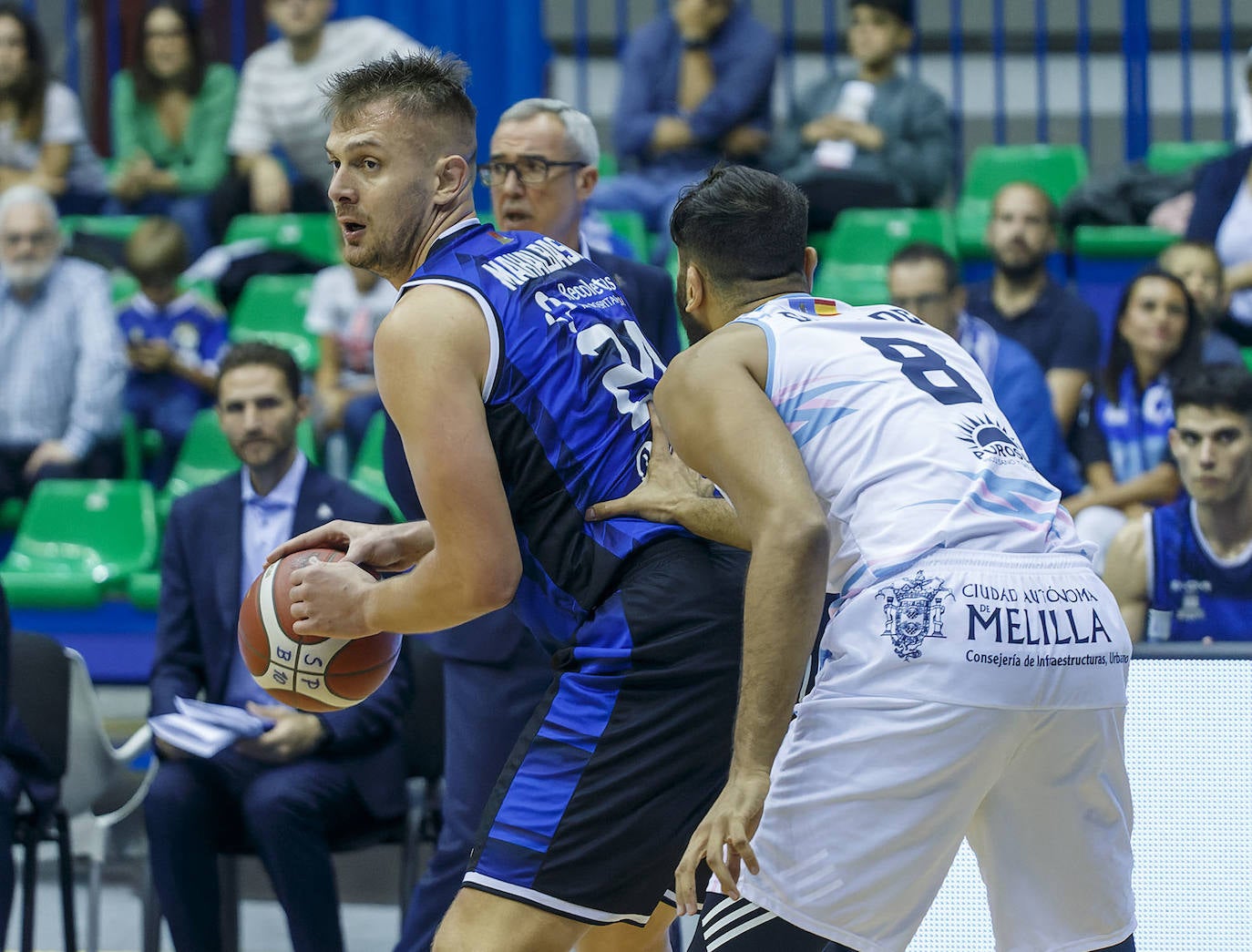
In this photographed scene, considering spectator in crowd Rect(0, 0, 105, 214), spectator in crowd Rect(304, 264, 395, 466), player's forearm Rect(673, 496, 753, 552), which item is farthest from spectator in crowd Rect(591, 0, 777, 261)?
player's forearm Rect(673, 496, 753, 552)

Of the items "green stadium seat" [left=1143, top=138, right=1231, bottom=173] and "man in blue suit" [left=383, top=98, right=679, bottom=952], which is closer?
"man in blue suit" [left=383, top=98, right=679, bottom=952]

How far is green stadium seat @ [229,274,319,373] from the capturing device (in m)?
8.02

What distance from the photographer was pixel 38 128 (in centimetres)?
871

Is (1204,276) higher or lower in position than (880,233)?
lower

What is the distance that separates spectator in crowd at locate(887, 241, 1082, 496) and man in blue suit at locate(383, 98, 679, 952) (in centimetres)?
200

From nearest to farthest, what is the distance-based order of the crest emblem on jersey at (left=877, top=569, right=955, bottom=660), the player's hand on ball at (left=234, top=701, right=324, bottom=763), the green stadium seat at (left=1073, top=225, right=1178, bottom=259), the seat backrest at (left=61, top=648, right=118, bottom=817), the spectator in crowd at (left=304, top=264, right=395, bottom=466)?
1. the crest emblem on jersey at (left=877, top=569, right=955, bottom=660)
2. the player's hand on ball at (left=234, top=701, right=324, bottom=763)
3. the seat backrest at (left=61, top=648, right=118, bottom=817)
4. the spectator in crowd at (left=304, top=264, right=395, bottom=466)
5. the green stadium seat at (left=1073, top=225, right=1178, bottom=259)

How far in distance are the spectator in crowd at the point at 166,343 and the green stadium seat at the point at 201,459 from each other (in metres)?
0.14

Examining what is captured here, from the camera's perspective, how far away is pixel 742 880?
8.30 feet

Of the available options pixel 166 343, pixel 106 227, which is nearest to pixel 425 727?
pixel 166 343

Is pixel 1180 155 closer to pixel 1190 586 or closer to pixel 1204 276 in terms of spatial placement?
pixel 1204 276

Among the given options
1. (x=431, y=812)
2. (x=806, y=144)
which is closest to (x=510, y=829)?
(x=431, y=812)

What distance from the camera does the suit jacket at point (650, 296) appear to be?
13.9ft

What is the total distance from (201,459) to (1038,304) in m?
3.76

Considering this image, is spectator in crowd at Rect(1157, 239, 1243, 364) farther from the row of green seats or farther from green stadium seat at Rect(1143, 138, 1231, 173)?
the row of green seats
